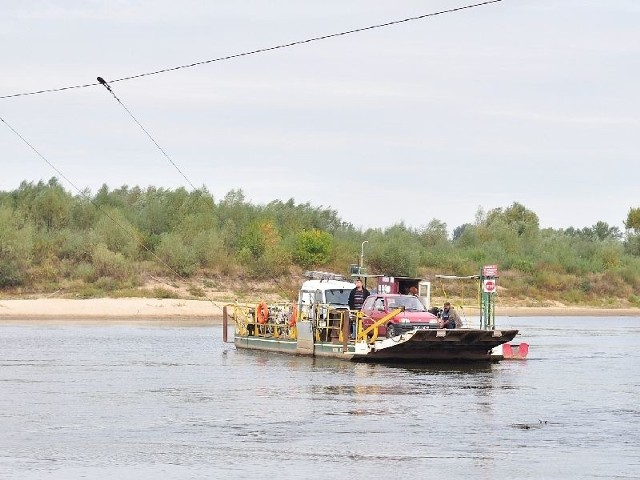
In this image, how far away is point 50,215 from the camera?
90.0 m

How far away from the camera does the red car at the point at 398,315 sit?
3553cm

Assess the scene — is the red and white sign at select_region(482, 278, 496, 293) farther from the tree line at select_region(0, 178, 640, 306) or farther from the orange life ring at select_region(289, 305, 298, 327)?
the tree line at select_region(0, 178, 640, 306)

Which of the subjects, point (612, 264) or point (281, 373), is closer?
point (281, 373)

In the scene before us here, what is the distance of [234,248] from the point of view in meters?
86.6

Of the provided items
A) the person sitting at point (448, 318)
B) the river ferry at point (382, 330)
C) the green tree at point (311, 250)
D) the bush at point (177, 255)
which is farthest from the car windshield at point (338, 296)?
the green tree at point (311, 250)

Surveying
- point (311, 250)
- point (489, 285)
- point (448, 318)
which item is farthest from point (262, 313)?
point (311, 250)

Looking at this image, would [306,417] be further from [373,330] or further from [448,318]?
[448,318]

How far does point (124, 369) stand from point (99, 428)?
13.4 m

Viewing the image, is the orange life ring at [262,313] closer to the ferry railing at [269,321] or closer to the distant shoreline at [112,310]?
the ferry railing at [269,321]

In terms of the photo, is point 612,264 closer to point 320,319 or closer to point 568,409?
point 320,319

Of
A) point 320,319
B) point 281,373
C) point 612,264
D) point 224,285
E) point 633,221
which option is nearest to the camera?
point 281,373

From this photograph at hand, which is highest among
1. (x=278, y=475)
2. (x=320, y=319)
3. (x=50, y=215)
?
(x=50, y=215)

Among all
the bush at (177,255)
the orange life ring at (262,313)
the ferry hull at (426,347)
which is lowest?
the ferry hull at (426,347)

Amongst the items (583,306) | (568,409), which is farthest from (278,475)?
(583,306)
